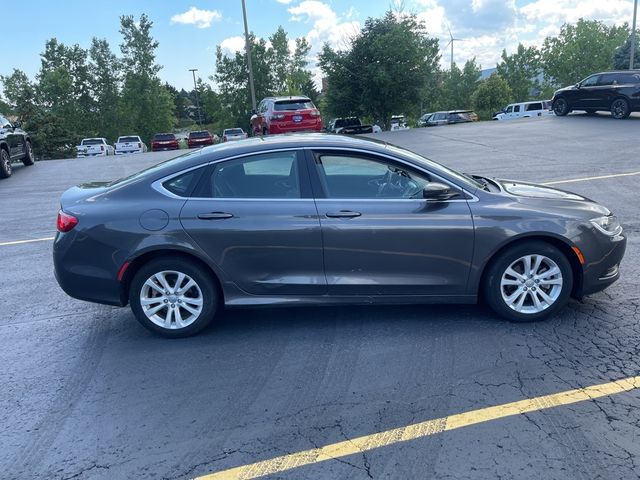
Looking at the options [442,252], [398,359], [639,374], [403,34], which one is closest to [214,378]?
[398,359]

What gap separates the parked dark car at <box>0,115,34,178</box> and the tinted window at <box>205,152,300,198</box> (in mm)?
A: 12095

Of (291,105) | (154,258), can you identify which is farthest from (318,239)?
(291,105)

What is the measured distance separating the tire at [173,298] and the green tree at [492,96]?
180ft

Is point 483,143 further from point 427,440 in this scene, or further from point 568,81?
point 568,81

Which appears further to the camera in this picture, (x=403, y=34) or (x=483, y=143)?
(x=403, y=34)

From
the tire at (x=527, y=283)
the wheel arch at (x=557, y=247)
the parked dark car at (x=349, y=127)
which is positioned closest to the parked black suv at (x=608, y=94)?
the parked dark car at (x=349, y=127)

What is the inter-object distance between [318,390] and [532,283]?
203 cm

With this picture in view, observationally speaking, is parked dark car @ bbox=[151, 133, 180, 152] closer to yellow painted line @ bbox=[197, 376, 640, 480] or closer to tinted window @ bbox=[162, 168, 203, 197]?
tinted window @ bbox=[162, 168, 203, 197]

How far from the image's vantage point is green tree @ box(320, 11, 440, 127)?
1231 inches

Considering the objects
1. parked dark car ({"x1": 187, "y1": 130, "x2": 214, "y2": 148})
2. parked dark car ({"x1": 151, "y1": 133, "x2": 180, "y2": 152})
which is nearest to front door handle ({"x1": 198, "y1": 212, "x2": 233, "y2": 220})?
parked dark car ({"x1": 187, "y1": 130, "x2": 214, "y2": 148})

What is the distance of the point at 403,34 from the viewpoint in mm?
31312

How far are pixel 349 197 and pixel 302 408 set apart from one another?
174 cm

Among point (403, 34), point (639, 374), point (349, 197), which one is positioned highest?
point (403, 34)

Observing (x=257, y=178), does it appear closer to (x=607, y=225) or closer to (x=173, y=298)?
(x=173, y=298)
